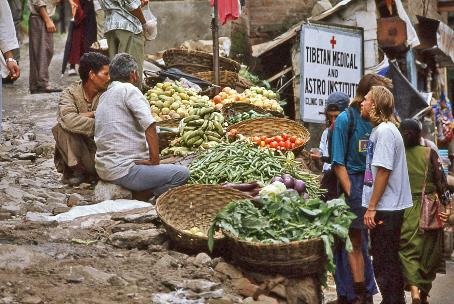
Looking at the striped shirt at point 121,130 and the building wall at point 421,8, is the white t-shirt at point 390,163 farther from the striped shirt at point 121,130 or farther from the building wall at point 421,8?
the building wall at point 421,8

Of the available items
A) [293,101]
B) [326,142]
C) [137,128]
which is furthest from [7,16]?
[293,101]

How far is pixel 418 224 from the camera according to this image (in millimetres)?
9258

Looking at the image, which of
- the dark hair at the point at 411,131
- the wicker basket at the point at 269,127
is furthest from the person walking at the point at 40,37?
the dark hair at the point at 411,131

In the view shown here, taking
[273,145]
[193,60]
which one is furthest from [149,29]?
[273,145]

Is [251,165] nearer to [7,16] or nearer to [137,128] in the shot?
[137,128]

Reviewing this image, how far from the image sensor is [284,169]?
9.15m

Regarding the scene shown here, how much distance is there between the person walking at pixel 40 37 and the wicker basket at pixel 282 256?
27.1ft

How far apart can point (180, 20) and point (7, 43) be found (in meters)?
9.68

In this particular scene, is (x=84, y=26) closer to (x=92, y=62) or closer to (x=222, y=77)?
(x=222, y=77)

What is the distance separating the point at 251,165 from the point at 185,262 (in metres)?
2.32

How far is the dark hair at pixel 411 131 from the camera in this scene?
8.85 meters

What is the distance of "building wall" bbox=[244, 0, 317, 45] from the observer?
54.6 feet

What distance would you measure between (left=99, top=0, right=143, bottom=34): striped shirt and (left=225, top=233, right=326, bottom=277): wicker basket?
5.11 metres

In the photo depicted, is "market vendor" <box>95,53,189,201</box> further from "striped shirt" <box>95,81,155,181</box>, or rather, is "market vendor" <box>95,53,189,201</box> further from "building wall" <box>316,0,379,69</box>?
"building wall" <box>316,0,379,69</box>
